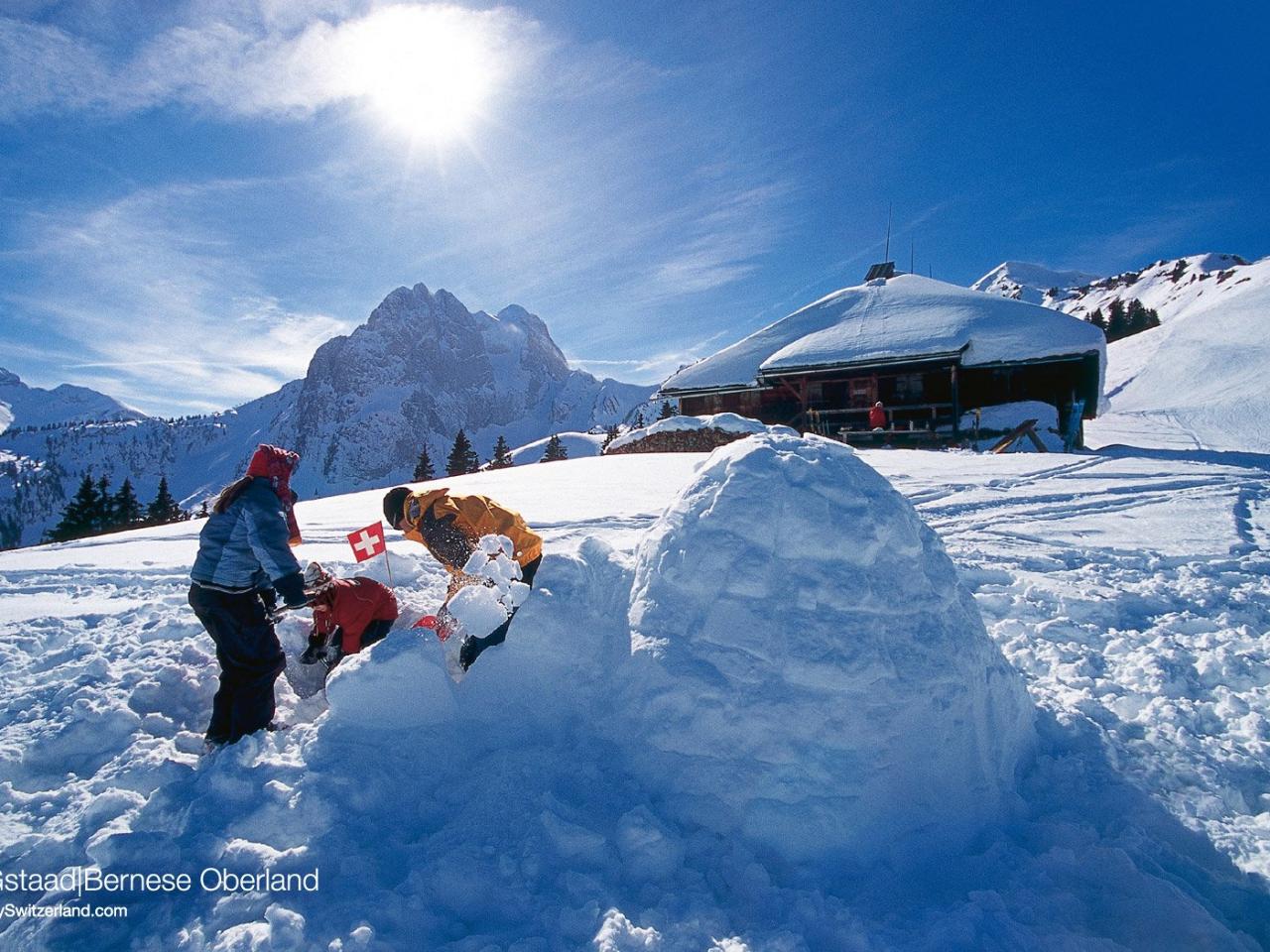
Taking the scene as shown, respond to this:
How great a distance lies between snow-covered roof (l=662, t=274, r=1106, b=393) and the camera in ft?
46.2

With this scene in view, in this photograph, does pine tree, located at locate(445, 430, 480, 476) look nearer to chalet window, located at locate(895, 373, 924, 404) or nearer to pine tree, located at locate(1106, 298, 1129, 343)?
chalet window, located at locate(895, 373, 924, 404)

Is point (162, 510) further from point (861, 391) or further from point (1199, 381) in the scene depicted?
point (1199, 381)

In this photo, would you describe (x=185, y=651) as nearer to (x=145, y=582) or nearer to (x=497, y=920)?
(x=145, y=582)

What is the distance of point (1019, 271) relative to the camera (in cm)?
11269

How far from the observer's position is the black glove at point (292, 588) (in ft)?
9.50

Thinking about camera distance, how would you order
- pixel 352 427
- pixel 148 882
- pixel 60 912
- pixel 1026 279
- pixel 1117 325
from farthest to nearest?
pixel 352 427 < pixel 1026 279 < pixel 1117 325 < pixel 148 882 < pixel 60 912

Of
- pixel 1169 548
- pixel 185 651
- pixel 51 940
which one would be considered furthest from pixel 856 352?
pixel 51 940

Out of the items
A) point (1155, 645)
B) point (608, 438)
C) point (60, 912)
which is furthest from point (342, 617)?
point (608, 438)

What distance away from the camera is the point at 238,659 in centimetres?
292

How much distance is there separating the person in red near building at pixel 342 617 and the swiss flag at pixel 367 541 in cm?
39

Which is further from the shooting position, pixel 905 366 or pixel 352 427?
pixel 352 427

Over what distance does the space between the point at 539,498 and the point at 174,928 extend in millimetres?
6760

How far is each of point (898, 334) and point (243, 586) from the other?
16.1 m

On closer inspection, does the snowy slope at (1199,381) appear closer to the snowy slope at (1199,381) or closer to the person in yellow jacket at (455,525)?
the snowy slope at (1199,381)
